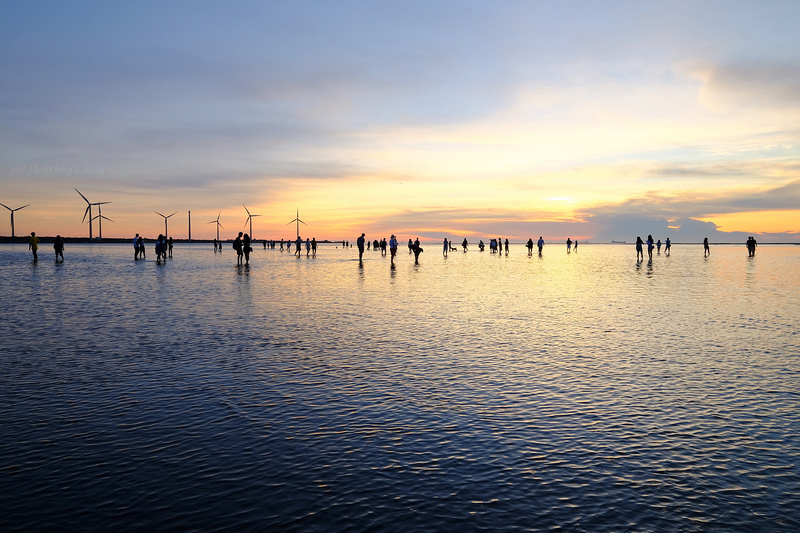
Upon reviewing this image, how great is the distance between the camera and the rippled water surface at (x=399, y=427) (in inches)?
185

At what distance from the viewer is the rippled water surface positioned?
4.69 meters

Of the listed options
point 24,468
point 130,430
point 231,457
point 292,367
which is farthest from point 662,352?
point 24,468

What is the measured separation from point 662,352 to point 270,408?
8135mm

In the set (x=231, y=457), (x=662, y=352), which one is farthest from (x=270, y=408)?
(x=662, y=352)

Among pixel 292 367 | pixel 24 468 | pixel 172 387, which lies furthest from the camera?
pixel 292 367

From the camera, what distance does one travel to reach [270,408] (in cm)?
746

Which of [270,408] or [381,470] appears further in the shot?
[270,408]

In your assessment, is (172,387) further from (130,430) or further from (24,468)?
(24,468)

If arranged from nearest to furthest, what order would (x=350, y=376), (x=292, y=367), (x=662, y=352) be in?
(x=350, y=376)
(x=292, y=367)
(x=662, y=352)

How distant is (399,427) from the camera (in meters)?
6.73

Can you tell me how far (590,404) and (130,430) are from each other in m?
6.00

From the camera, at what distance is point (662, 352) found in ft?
37.1

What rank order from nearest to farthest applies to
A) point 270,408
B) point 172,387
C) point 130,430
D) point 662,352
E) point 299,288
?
point 130,430 < point 270,408 < point 172,387 < point 662,352 < point 299,288

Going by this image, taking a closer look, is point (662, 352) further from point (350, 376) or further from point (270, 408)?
point (270, 408)
